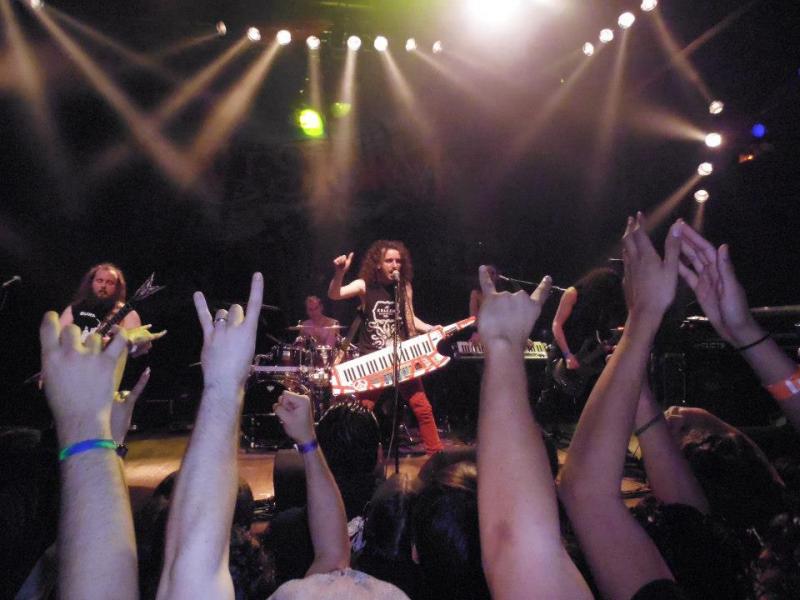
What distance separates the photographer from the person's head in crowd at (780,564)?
1.07 m

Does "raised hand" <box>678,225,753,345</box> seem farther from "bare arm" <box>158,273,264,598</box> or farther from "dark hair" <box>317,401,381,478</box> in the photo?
"dark hair" <box>317,401,381,478</box>

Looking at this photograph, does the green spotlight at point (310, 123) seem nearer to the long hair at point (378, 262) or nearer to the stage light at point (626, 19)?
the long hair at point (378, 262)

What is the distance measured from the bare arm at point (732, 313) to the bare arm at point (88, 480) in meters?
1.75

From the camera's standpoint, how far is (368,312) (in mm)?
5926

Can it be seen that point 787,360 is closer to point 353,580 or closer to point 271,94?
point 353,580

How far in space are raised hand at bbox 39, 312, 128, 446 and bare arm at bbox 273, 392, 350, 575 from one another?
0.89 meters

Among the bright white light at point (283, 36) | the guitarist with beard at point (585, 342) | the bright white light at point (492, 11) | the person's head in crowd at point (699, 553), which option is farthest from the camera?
the bright white light at point (283, 36)

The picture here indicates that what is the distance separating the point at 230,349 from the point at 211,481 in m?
0.27

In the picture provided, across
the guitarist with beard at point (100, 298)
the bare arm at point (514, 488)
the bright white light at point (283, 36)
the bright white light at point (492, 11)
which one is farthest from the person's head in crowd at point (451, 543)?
the bright white light at point (283, 36)

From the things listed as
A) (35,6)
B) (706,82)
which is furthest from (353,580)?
(706,82)

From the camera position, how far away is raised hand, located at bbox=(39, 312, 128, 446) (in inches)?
40.6

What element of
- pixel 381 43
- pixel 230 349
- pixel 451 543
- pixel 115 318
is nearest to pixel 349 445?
pixel 451 543

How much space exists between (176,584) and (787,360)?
5.99ft

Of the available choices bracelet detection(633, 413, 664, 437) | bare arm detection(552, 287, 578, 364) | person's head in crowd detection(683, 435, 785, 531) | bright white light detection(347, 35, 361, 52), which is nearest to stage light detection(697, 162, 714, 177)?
bare arm detection(552, 287, 578, 364)
